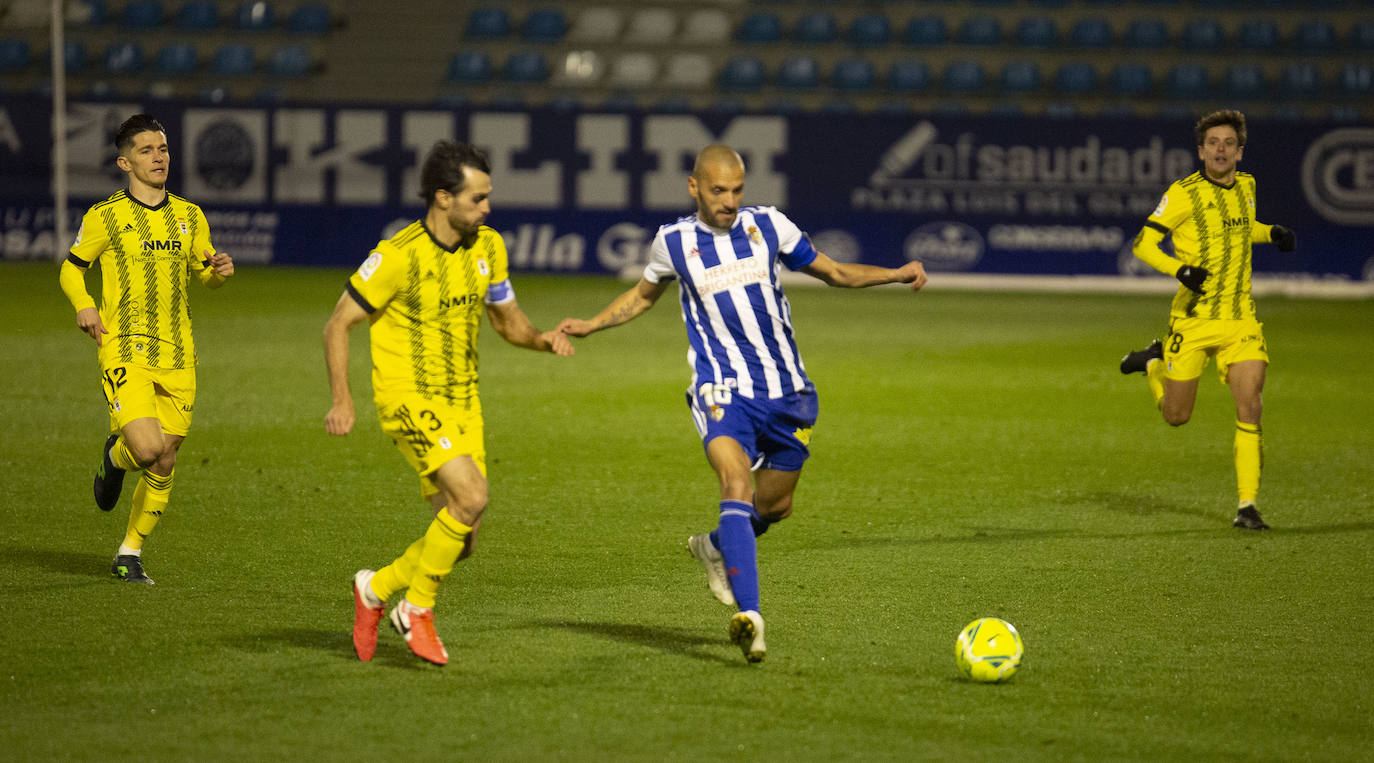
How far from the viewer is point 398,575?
5508 mm

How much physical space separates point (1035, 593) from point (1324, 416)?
22.0 ft

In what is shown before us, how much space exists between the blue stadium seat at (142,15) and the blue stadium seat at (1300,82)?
20.3 m

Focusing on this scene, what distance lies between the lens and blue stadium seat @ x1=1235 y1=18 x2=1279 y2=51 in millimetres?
27188

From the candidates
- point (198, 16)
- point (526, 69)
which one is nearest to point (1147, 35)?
point (526, 69)

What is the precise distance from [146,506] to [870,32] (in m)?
22.9

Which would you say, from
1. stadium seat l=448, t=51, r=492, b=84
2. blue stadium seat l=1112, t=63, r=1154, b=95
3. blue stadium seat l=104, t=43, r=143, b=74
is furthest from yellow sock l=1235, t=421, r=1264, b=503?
blue stadium seat l=104, t=43, r=143, b=74

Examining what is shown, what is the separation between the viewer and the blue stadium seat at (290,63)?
92.1 ft

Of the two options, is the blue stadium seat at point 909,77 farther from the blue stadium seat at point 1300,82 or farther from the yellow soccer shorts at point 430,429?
the yellow soccer shorts at point 430,429

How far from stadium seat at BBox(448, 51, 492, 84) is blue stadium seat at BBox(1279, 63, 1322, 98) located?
542 inches

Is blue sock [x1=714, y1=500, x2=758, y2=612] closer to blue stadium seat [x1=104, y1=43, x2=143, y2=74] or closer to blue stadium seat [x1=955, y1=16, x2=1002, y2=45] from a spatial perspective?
blue stadium seat [x1=955, y1=16, x2=1002, y2=45]

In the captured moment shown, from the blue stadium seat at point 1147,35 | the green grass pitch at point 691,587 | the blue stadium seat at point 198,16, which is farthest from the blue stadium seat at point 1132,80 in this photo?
the blue stadium seat at point 198,16

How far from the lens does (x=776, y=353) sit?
5941mm

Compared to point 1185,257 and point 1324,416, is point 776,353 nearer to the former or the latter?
point 1185,257

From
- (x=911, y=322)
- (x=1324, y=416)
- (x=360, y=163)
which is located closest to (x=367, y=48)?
(x=360, y=163)
